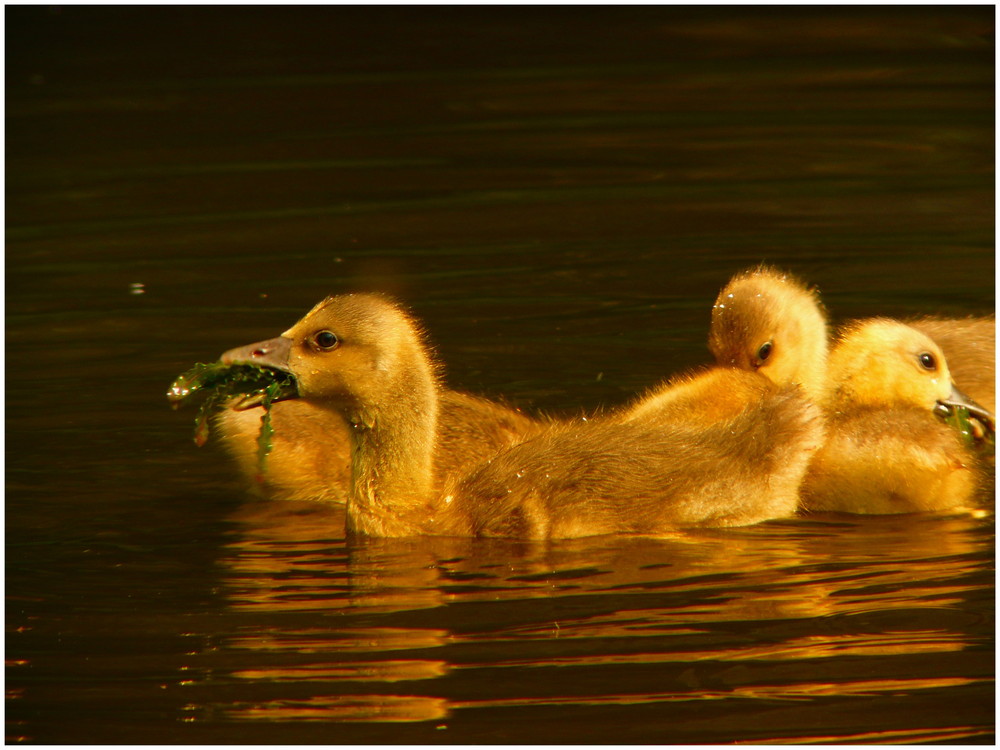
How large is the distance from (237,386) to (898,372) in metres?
2.53

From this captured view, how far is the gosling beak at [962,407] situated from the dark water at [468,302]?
0.56m

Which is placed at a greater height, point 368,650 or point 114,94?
point 114,94

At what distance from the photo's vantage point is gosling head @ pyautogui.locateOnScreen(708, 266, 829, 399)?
6.85m

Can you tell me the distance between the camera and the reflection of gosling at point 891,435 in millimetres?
6422

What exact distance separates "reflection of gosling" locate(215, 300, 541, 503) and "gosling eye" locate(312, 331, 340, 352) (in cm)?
65

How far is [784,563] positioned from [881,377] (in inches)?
45.7

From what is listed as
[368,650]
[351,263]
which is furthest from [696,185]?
[368,650]

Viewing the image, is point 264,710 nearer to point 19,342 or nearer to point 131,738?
point 131,738

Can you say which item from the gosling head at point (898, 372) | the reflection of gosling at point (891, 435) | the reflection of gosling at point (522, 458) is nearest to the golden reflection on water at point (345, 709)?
the reflection of gosling at point (522, 458)

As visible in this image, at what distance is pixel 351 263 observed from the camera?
10.2m

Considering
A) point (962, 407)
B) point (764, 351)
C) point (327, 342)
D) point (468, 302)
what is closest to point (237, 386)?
point (327, 342)

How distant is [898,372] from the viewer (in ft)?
22.1

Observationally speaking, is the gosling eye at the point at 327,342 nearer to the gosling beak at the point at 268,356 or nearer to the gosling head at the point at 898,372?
the gosling beak at the point at 268,356

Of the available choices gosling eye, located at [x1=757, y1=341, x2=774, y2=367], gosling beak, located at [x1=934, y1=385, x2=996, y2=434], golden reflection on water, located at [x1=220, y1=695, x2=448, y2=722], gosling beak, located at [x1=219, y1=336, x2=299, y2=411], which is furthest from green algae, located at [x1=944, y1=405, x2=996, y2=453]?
golden reflection on water, located at [x1=220, y1=695, x2=448, y2=722]
